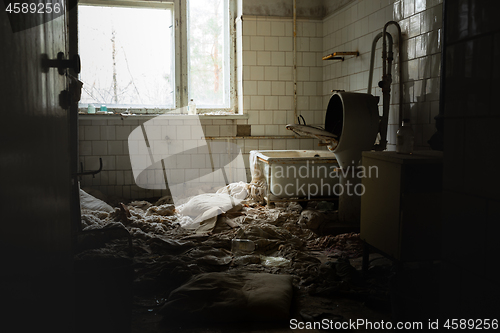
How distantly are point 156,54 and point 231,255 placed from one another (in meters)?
3.54

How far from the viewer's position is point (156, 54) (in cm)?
557

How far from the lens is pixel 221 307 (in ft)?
6.71

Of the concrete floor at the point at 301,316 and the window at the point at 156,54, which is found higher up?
the window at the point at 156,54

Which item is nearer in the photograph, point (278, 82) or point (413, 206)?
point (413, 206)

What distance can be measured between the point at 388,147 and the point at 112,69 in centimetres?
371

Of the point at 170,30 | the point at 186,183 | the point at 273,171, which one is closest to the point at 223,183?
the point at 186,183

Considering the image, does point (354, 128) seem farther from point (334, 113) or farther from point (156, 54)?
point (156, 54)

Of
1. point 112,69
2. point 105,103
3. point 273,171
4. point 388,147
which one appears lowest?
point 273,171

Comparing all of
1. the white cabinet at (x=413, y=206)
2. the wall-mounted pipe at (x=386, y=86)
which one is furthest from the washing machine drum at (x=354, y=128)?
the white cabinet at (x=413, y=206)

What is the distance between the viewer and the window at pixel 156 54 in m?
5.38

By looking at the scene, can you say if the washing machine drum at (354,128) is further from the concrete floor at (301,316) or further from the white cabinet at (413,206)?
the concrete floor at (301,316)

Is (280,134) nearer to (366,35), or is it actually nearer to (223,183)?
(223,183)

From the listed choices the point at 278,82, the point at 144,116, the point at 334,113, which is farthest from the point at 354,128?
the point at 144,116

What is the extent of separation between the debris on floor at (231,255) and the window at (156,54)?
5.16 ft
